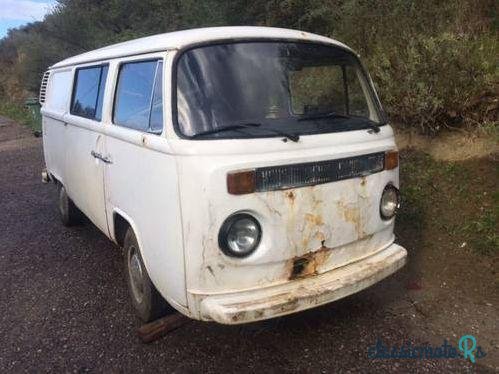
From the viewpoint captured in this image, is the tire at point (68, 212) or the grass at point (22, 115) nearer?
the tire at point (68, 212)

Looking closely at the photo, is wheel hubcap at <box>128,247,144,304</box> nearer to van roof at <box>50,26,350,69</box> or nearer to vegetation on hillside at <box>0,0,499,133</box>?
van roof at <box>50,26,350,69</box>

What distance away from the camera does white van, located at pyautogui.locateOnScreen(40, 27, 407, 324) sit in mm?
2729

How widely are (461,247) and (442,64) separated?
221 centimetres

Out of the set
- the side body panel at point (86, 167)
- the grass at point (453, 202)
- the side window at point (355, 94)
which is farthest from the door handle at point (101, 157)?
the grass at point (453, 202)

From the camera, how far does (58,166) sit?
219 inches

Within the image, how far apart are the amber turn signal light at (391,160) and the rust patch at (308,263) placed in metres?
0.73

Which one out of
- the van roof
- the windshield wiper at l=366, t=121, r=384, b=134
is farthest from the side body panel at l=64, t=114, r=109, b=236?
the windshield wiper at l=366, t=121, r=384, b=134

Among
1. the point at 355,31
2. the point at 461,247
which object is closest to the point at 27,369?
the point at 461,247

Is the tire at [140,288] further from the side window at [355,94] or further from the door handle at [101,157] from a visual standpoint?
the side window at [355,94]

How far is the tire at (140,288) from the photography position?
342 cm

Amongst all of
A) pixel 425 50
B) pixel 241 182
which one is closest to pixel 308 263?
pixel 241 182

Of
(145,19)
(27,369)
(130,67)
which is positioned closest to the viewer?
(27,369)

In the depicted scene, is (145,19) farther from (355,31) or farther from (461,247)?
(461,247)

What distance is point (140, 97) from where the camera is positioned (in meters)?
3.34
